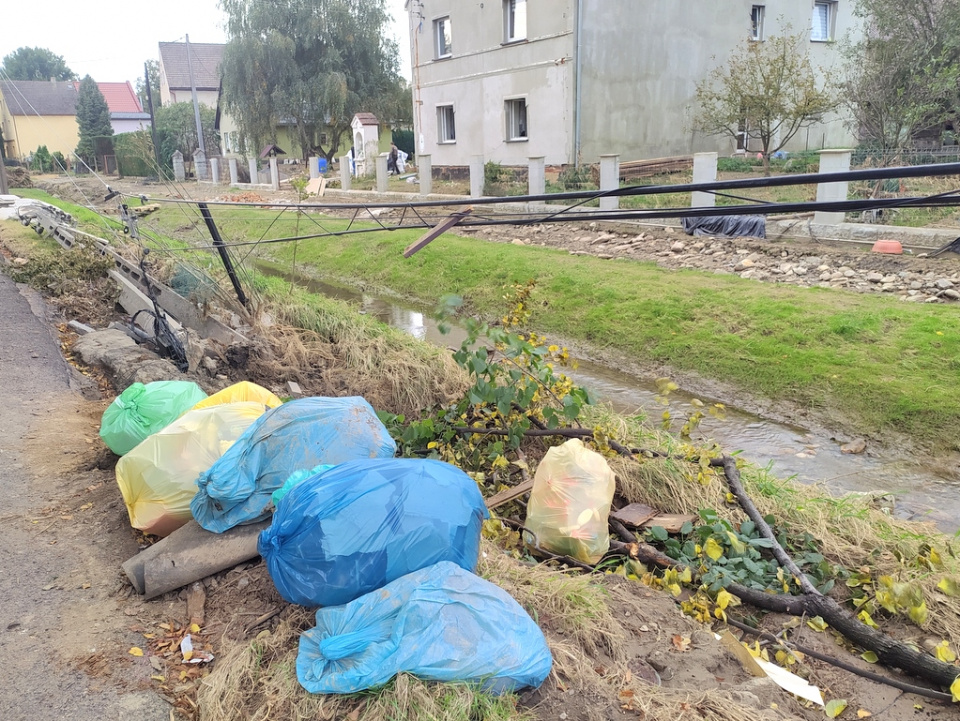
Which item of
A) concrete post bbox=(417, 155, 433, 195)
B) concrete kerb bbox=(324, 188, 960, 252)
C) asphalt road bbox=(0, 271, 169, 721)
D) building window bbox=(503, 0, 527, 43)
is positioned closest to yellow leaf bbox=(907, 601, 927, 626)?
asphalt road bbox=(0, 271, 169, 721)

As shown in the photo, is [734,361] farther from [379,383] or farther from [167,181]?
[167,181]

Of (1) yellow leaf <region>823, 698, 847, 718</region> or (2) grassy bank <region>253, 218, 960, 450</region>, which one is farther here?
(2) grassy bank <region>253, 218, 960, 450</region>

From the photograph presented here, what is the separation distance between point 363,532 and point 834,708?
210 cm

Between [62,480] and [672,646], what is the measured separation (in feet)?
11.7

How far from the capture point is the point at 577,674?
2.57 metres

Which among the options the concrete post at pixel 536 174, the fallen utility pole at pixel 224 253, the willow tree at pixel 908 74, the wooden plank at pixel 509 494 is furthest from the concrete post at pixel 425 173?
the wooden plank at pixel 509 494

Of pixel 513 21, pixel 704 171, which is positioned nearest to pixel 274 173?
pixel 513 21

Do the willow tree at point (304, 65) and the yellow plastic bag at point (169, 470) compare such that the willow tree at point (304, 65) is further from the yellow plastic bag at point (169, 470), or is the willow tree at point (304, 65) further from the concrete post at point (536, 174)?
the yellow plastic bag at point (169, 470)

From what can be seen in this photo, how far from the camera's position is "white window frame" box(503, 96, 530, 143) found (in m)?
20.5

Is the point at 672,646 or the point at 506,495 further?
the point at 506,495

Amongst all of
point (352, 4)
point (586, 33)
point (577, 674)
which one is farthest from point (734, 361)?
point (352, 4)

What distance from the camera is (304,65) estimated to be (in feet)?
98.3

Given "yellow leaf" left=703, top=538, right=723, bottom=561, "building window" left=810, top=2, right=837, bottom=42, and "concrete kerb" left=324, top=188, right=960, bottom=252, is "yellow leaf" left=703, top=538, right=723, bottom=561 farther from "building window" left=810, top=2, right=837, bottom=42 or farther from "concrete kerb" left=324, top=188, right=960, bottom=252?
"building window" left=810, top=2, right=837, bottom=42

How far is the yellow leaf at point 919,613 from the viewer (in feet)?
11.5
